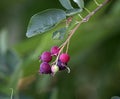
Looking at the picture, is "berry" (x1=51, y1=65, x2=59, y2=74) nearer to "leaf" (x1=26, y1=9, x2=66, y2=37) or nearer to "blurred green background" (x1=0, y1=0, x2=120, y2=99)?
"leaf" (x1=26, y1=9, x2=66, y2=37)

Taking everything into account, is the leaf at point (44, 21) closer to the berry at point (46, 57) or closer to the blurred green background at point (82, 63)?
the berry at point (46, 57)

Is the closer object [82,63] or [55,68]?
[55,68]

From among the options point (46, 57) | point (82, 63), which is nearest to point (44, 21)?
point (46, 57)

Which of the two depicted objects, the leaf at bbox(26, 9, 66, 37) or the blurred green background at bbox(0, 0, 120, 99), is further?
the blurred green background at bbox(0, 0, 120, 99)

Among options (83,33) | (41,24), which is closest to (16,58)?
(83,33)

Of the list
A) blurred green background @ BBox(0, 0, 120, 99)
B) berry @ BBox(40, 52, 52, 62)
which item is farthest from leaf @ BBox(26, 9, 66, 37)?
blurred green background @ BBox(0, 0, 120, 99)

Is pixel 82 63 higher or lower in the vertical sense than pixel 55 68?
lower

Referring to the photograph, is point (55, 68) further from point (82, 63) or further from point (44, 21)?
point (82, 63)

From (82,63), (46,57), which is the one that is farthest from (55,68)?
(82,63)

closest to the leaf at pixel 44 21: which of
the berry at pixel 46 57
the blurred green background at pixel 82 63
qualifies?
the berry at pixel 46 57
